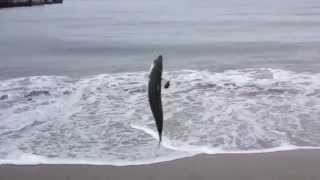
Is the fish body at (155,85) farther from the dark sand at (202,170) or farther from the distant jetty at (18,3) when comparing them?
the distant jetty at (18,3)

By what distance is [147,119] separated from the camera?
31.5 ft

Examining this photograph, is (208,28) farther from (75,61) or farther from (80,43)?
(75,61)

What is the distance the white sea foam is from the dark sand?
0.24m

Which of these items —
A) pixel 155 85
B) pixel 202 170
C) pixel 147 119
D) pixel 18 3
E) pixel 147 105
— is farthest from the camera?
pixel 18 3

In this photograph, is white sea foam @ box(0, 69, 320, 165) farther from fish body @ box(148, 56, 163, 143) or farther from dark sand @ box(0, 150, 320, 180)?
fish body @ box(148, 56, 163, 143)

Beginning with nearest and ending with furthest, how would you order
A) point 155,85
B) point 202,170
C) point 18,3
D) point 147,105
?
point 155,85
point 202,170
point 147,105
point 18,3

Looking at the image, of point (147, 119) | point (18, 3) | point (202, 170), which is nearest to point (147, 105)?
point (147, 119)

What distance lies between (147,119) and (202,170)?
261 cm

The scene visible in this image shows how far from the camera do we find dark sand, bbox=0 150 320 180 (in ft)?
22.7

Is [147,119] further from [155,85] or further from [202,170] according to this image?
[155,85]

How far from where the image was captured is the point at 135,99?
11164 mm

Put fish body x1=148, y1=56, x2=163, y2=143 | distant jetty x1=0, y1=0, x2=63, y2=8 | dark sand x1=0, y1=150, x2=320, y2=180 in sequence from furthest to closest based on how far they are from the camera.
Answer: distant jetty x1=0, y1=0, x2=63, y2=8 → dark sand x1=0, y1=150, x2=320, y2=180 → fish body x1=148, y1=56, x2=163, y2=143

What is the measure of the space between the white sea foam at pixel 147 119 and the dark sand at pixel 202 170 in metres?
0.24

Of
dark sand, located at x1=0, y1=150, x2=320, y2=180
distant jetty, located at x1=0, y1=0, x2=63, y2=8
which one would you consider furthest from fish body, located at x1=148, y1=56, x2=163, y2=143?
distant jetty, located at x1=0, y1=0, x2=63, y2=8
